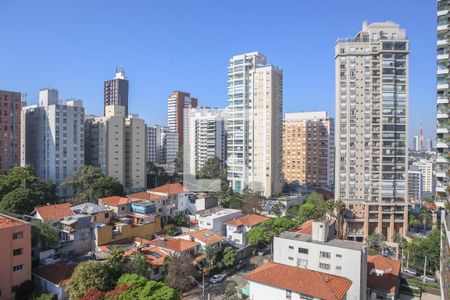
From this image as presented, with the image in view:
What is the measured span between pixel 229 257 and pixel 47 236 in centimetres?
1355

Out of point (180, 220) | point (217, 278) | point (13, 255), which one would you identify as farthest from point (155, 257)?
point (180, 220)

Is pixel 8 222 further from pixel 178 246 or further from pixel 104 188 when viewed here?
pixel 104 188

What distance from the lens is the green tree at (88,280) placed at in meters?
18.4

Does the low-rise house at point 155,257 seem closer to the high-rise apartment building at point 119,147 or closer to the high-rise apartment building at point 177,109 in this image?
the high-rise apartment building at point 119,147

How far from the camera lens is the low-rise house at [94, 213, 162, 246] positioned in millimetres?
27656

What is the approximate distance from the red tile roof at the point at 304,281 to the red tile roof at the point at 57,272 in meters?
11.2

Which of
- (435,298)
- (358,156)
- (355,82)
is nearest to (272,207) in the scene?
(358,156)

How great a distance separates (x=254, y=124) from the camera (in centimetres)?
5466

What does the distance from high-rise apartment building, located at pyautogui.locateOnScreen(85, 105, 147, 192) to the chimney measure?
3843 cm

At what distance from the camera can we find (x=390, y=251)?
39.3 metres

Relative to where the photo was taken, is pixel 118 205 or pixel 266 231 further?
pixel 118 205

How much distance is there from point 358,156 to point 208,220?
2146 cm

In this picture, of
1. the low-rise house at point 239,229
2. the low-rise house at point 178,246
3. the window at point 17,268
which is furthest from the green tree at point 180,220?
the window at point 17,268

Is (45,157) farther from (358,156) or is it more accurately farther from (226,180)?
(358,156)
